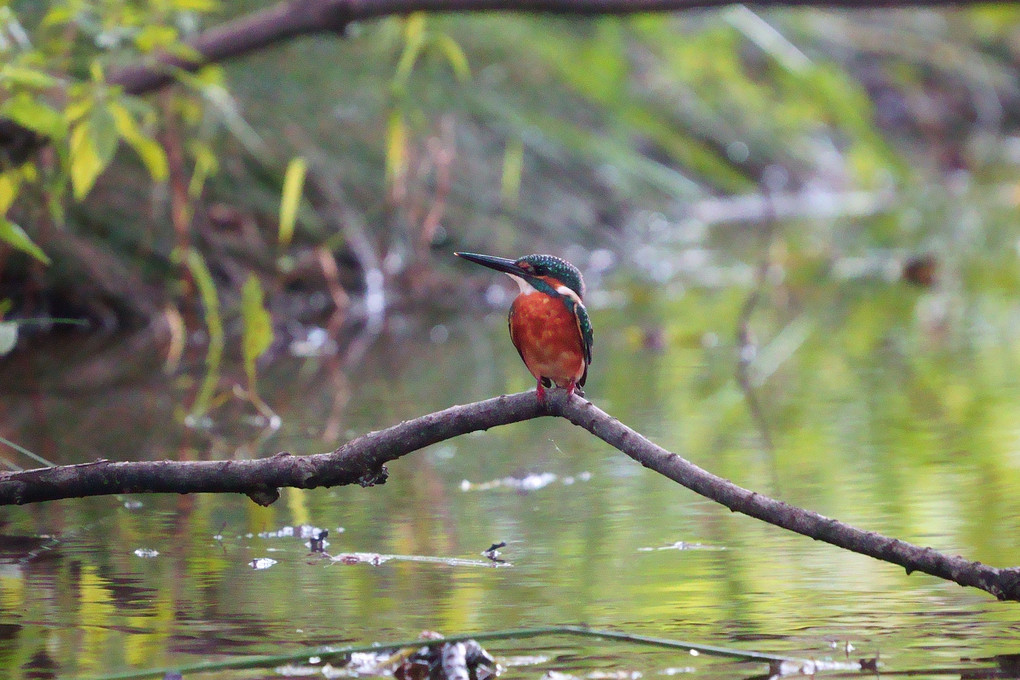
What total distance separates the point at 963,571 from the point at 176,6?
2250mm

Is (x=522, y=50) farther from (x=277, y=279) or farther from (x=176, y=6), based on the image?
(x=176, y=6)

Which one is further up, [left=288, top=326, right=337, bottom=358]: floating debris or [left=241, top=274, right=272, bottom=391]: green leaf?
[left=288, top=326, right=337, bottom=358]: floating debris

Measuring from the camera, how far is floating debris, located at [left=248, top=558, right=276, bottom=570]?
2.41m

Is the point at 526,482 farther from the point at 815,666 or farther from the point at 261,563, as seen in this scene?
the point at 815,666

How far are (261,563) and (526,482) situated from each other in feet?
2.75

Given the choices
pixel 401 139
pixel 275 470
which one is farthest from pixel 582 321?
pixel 401 139

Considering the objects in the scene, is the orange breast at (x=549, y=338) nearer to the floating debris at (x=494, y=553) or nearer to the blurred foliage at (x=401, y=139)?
the floating debris at (x=494, y=553)

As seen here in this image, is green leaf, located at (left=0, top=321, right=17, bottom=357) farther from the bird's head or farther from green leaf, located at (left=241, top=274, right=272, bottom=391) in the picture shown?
green leaf, located at (left=241, top=274, right=272, bottom=391)

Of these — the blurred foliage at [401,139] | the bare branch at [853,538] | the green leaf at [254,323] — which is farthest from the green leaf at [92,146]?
the bare branch at [853,538]

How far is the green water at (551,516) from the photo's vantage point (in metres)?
1.98

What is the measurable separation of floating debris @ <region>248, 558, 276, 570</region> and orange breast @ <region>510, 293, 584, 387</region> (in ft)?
1.77

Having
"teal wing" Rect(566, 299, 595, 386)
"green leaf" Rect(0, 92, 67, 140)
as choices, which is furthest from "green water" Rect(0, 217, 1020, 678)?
"green leaf" Rect(0, 92, 67, 140)

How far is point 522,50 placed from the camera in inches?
336

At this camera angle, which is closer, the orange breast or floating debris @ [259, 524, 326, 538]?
the orange breast
